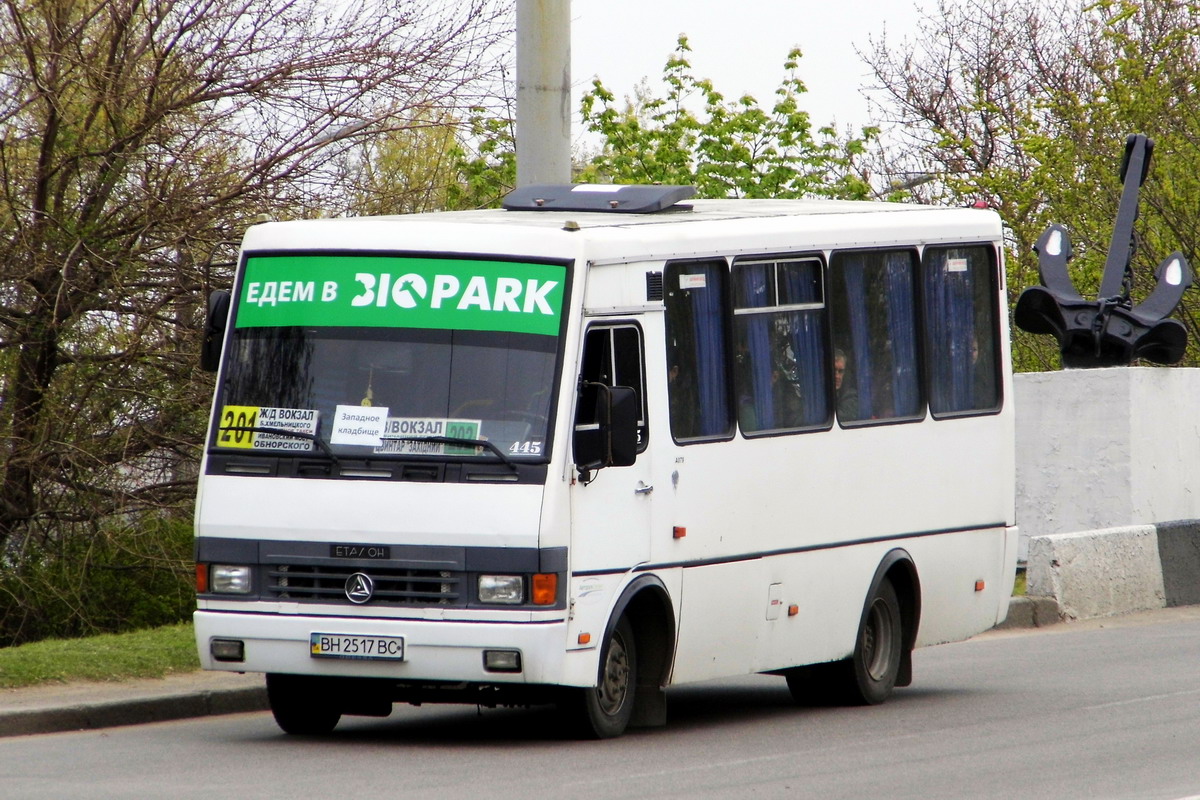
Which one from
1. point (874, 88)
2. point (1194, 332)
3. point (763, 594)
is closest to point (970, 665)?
point (763, 594)

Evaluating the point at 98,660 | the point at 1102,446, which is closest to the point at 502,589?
the point at 98,660

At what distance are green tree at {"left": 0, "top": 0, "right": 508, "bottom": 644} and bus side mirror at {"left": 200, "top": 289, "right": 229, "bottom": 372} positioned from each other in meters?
5.39

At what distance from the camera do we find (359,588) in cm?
994

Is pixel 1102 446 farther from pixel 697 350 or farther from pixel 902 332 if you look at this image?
pixel 697 350

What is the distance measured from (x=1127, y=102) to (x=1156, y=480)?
9.63 m

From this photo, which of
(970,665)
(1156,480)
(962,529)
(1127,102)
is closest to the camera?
(962,529)

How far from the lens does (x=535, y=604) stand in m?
Answer: 9.77

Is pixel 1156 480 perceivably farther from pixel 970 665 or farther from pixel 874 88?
pixel 874 88

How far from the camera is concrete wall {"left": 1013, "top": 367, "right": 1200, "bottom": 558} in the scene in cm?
1888

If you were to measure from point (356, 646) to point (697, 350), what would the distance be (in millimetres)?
2541

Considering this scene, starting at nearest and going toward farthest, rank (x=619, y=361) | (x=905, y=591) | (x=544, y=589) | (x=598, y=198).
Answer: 1. (x=544, y=589)
2. (x=619, y=361)
3. (x=598, y=198)
4. (x=905, y=591)

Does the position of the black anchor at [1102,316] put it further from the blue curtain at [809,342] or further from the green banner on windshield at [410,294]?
the green banner on windshield at [410,294]

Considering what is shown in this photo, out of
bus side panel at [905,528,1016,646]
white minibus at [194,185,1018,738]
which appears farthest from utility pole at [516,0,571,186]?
bus side panel at [905,528,1016,646]

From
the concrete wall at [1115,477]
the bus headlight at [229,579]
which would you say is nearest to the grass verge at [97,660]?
the bus headlight at [229,579]
